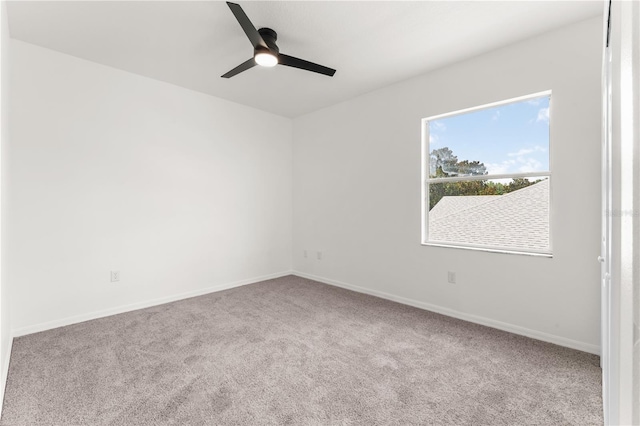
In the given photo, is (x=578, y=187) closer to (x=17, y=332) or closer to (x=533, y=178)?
(x=533, y=178)

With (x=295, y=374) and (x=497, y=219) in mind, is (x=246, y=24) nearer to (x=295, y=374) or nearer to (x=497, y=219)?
(x=295, y=374)

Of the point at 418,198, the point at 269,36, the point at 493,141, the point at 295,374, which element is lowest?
the point at 295,374

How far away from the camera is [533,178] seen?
109 inches

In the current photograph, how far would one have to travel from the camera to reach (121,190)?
3350 millimetres

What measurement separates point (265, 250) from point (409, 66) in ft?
10.8

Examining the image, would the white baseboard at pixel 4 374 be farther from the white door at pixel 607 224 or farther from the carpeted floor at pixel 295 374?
the white door at pixel 607 224

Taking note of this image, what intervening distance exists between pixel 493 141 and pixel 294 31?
223 cm

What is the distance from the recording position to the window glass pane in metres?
2.74

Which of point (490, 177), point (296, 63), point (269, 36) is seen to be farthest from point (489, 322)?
point (269, 36)

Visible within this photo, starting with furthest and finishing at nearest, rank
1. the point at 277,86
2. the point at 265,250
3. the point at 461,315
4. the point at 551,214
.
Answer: the point at 265,250 < the point at 277,86 < the point at 461,315 < the point at 551,214

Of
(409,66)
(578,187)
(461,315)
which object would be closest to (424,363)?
(461,315)

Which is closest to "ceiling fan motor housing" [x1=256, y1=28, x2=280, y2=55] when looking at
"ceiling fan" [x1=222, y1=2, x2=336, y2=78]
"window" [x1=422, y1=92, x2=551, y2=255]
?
"ceiling fan" [x1=222, y1=2, x2=336, y2=78]

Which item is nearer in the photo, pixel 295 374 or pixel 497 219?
pixel 295 374

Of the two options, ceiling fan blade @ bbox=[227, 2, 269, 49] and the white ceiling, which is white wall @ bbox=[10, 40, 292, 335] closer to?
the white ceiling
